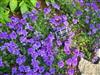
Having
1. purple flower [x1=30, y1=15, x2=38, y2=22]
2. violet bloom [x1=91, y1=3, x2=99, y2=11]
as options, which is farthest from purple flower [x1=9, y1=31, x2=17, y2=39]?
violet bloom [x1=91, y1=3, x2=99, y2=11]

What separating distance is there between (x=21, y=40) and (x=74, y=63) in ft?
2.38

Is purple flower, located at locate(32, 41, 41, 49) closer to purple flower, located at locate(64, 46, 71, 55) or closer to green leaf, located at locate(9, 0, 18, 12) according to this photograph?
purple flower, located at locate(64, 46, 71, 55)

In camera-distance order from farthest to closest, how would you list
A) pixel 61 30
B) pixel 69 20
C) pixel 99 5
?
pixel 99 5 < pixel 69 20 < pixel 61 30

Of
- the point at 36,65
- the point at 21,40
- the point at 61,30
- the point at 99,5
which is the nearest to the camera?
the point at 36,65

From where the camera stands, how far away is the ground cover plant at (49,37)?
13.6 feet

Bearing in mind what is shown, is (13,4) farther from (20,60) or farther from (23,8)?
(20,60)

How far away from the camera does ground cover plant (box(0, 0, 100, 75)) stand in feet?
13.6

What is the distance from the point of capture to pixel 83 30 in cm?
484

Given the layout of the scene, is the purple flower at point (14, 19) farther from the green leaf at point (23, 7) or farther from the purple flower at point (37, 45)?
the purple flower at point (37, 45)

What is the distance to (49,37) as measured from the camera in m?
4.35

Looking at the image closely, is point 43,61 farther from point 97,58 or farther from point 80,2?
point 80,2

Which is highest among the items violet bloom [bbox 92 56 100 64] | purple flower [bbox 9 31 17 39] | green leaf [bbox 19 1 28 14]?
green leaf [bbox 19 1 28 14]

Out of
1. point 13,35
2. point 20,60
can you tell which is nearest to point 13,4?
point 13,35

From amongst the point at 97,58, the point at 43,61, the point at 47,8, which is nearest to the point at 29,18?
the point at 47,8
